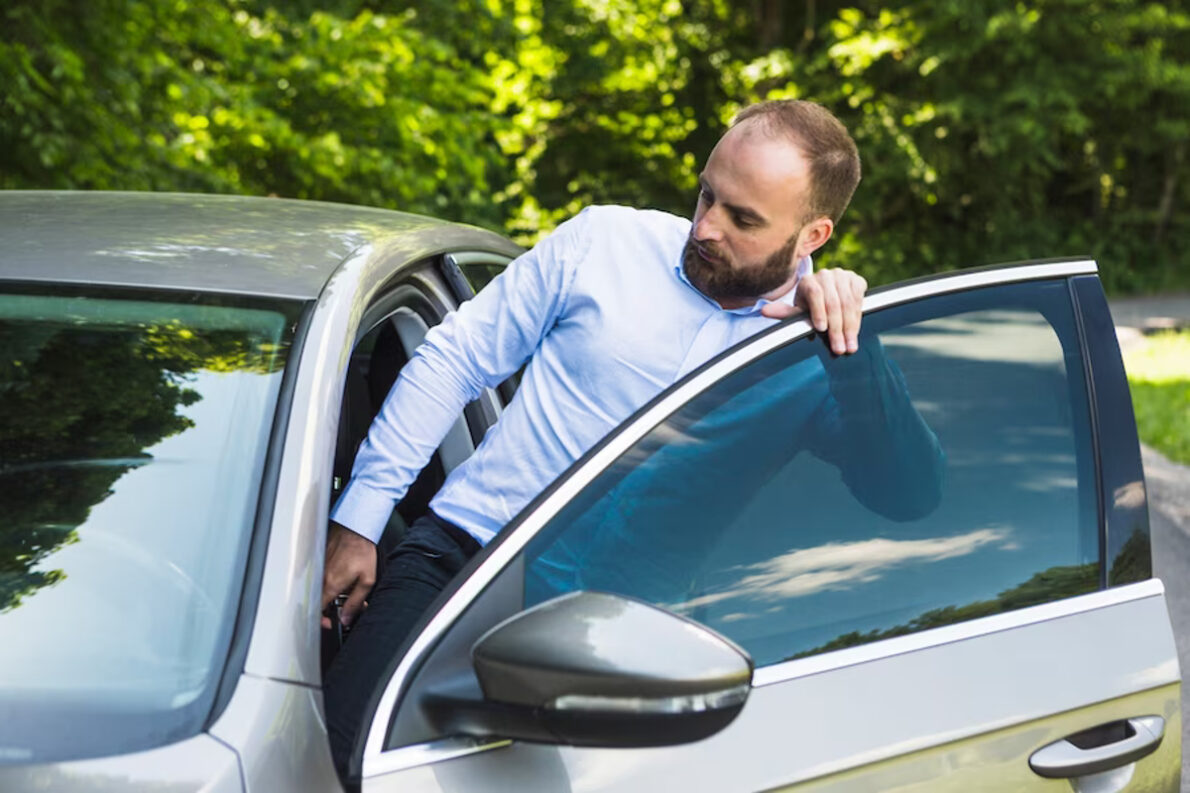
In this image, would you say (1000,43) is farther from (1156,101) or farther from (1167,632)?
(1167,632)

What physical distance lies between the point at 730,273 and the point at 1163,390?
1110 cm

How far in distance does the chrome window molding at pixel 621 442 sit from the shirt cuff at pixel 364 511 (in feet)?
1.91

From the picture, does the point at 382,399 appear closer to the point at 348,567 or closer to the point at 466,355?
the point at 466,355

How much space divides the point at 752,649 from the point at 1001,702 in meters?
0.36

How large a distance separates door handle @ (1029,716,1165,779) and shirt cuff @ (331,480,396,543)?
3.35ft

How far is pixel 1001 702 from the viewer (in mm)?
1844

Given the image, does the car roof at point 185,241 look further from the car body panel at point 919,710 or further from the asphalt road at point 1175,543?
the asphalt road at point 1175,543

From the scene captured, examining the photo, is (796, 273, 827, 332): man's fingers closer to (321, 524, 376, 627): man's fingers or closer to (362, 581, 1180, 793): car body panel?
(362, 581, 1180, 793): car body panel

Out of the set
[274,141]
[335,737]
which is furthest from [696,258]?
[274,141]

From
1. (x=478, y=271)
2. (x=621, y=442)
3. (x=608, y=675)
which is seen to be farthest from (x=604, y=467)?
(x=478, y=271)

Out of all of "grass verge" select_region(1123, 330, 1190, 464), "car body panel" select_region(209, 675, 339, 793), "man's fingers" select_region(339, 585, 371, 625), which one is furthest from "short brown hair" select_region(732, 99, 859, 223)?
"grass verge" select_region(1123, 330, 1190, 464)

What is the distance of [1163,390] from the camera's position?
40.5 feet

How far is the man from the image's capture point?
2271mm

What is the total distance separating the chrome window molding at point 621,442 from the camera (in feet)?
5.23
